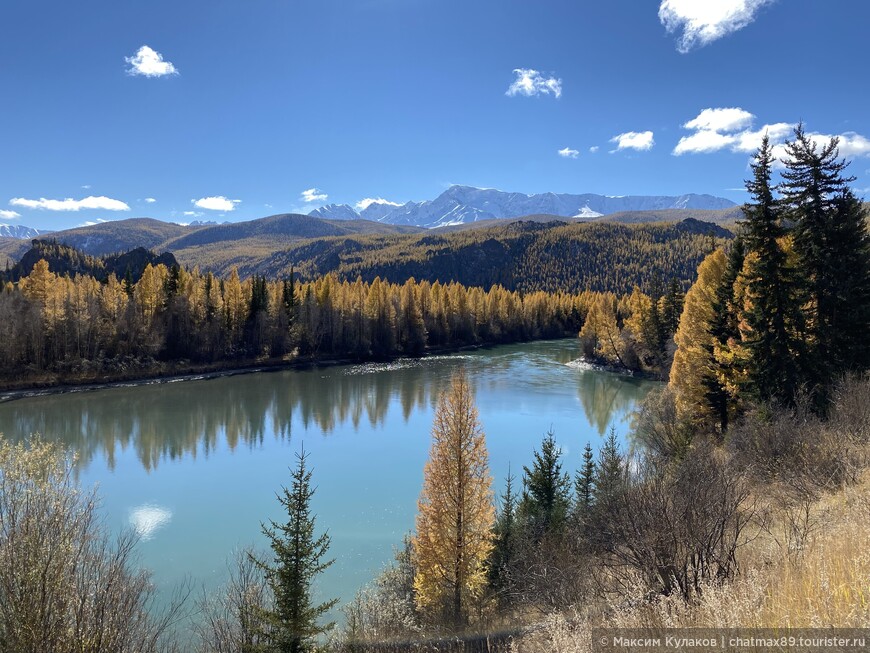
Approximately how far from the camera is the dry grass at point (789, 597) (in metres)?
4.08

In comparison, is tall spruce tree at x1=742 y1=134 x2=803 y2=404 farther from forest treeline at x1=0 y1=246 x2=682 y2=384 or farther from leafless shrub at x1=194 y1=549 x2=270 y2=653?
forest treeline at x1=0 y1=246 x2=682 y2=384

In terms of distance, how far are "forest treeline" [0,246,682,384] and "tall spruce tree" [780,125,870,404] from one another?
34.5m

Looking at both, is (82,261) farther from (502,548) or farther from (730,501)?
(730,501)

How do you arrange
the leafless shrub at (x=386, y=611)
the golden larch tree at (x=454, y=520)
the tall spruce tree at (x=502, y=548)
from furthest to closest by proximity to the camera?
1. the tall spruce tree at (x=502, y=548)
2. the golden larch tree at (x=454, y=520)
3. the leafless shrub at (x=386, y=611)

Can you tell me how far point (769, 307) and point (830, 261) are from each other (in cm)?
267

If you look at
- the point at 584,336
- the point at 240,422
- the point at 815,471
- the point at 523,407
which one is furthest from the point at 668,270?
the point at 815,471

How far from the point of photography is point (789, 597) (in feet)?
14.3

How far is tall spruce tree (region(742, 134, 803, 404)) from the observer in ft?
55.2

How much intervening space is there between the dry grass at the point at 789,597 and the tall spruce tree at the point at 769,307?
11.2m

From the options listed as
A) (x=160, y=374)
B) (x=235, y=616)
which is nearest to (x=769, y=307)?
(x=235, y=616)

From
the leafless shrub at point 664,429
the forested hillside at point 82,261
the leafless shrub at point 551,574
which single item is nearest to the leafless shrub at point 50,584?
the leafless shrub at point 551,574

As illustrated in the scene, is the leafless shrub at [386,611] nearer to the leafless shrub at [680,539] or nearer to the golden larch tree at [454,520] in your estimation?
the golden larch tree at [454,520]

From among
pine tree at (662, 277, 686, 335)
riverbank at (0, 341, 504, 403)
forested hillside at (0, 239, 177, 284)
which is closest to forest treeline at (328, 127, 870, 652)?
pine tree at (662, 277, 686, 335)

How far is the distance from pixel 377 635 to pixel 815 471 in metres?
10.7
